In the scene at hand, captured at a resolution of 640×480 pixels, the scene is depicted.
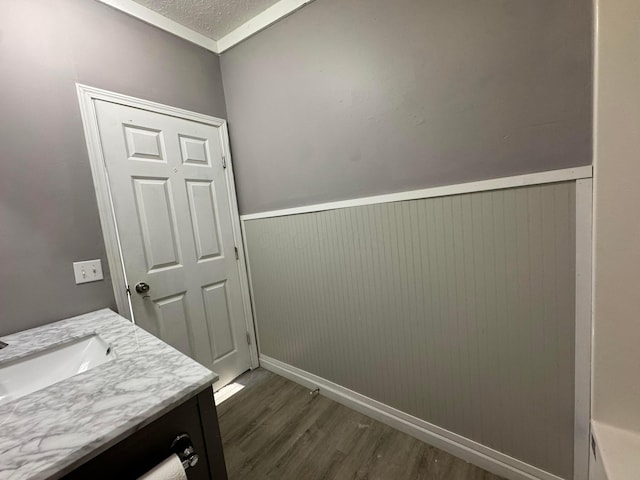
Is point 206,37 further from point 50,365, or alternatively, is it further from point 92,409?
point 92,409

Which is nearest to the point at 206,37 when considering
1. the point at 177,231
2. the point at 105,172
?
the point at 105,172

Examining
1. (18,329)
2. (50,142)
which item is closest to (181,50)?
(50,142)

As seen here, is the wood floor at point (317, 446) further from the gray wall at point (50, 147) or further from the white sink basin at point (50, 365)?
the gray wall at point (50, 147)

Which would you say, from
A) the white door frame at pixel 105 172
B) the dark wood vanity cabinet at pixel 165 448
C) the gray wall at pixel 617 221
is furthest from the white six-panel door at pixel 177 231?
the gray wall at pixel 617 221

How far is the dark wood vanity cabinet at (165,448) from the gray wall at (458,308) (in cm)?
99

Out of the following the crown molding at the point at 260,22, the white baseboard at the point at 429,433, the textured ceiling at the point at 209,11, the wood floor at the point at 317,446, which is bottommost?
the wood floor at the point at 317,446

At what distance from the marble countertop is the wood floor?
964 mm

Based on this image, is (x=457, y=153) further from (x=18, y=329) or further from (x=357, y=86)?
(x=18, y=329)

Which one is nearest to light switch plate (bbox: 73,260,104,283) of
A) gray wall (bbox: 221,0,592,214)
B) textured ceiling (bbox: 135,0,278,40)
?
gray wall (bbox: 221,0,592,214)

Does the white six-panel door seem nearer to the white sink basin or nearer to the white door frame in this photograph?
the white door frame

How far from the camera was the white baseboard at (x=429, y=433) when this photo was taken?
1.17 meters

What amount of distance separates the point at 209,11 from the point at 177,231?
1363 mm

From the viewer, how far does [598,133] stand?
76cm

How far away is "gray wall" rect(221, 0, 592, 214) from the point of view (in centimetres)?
95
